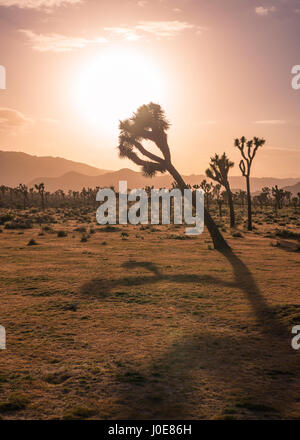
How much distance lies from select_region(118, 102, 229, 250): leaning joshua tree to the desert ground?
6.65m

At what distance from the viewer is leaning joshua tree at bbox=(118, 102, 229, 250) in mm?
19062

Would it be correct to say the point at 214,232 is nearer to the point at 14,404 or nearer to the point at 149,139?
the point at 149,139

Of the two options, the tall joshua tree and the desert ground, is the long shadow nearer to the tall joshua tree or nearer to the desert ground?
the desert ground

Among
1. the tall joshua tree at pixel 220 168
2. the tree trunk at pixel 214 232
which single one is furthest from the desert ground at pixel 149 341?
the tall joshua tree at pixel 220 168

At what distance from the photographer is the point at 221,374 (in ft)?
18.0

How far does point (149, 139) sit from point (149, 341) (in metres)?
14.3

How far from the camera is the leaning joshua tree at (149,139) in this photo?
750 inches

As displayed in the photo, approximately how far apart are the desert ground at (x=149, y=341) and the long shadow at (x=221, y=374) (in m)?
0.02

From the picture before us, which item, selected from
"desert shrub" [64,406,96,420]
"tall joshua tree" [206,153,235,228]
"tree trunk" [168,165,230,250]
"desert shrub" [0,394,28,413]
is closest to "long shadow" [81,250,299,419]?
"desert shrub" [64,406,96,420]

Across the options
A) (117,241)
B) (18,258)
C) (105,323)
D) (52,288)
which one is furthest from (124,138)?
(105,323)

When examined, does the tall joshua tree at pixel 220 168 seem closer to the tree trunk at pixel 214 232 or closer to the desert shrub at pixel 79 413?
the tree trunk at pixel 214 232

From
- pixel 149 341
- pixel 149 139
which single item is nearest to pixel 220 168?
pixel 149 139
